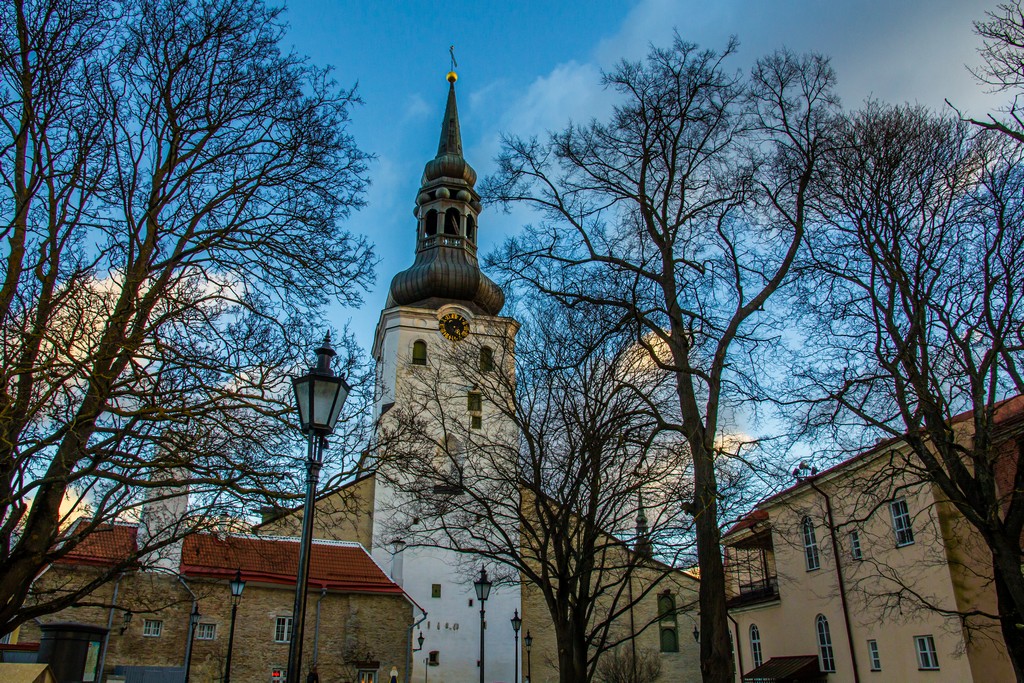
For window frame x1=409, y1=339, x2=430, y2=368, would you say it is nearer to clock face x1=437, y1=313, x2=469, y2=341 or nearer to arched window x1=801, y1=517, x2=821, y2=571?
clock face x1=437, y1=313, x2=469, y2=341

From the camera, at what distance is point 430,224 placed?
45469 mm

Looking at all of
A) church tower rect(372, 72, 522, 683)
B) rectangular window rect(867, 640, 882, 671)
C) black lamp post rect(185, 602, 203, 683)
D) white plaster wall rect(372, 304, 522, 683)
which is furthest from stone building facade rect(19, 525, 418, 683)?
rectangular window rect(867, 640, 882, 671)

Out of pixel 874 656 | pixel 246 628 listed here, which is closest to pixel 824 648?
pixel 874 656

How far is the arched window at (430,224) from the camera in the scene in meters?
45.2

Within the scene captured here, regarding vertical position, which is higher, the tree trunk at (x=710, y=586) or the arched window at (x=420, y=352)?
the arched window at (x=420, y=352)

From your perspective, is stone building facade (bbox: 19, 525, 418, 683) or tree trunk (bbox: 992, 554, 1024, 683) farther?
stone building facade (bbox: 19, 525, 418, 683)

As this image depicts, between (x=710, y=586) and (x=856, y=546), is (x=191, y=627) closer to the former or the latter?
(x=710, y=586)

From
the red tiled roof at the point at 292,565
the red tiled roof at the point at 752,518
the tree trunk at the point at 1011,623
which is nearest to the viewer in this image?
the tree trunk at the point at 1011,623

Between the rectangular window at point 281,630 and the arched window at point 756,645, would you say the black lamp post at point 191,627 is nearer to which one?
the rectangular window at point 281,630

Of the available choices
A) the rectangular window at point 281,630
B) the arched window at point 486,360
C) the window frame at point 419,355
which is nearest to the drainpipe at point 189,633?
the rectangular window at point 281,630

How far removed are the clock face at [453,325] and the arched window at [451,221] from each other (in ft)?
16.9

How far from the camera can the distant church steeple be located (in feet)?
141

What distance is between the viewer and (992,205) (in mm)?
12422

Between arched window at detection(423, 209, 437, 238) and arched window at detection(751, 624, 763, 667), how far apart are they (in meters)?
26.3
